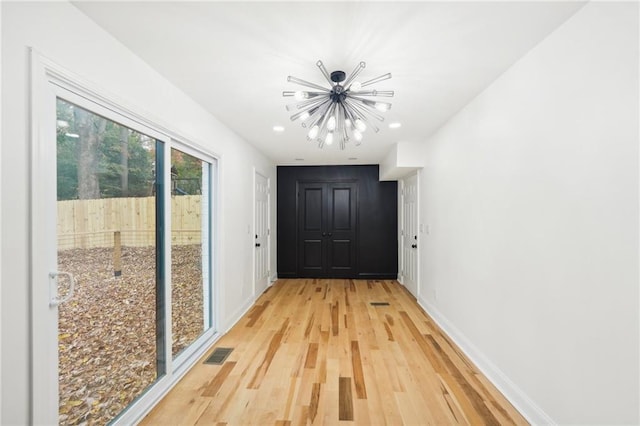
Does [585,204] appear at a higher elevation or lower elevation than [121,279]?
higher

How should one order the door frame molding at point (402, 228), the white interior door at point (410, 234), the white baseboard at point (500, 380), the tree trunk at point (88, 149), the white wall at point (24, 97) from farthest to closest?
the white interior door at point (410, 234) → the door frame molding at point (402, 228) → the white baseboard at point (500, 380) → the tree trunk at point (88, 149) → the white wall at point (24, 97)

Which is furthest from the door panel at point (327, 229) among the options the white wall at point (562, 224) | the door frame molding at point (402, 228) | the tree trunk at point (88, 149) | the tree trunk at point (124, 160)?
the tree trunk at point (88, 149)

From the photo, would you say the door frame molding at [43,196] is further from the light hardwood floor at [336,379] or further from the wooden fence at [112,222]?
the light hardwood floor at [336,379]

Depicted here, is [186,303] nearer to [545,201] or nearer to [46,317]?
[46,317]

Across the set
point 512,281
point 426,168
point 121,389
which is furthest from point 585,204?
point 121,389

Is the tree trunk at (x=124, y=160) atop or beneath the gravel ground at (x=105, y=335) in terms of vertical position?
atop

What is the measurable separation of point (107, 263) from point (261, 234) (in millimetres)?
3126

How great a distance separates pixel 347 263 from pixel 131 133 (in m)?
4.72

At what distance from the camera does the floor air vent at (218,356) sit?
261 cm

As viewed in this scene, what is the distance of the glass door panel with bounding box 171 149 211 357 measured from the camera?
2494 millimetres

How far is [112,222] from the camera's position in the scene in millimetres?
1779

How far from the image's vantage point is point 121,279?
6.08 feet

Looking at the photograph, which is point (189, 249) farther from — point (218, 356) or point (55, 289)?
point (55, 289)

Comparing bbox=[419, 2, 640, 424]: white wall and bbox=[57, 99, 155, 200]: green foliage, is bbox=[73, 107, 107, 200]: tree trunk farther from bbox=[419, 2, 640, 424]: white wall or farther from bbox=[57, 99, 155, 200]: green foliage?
bbox=[419, 2, 640, 424]: white wall
